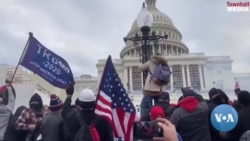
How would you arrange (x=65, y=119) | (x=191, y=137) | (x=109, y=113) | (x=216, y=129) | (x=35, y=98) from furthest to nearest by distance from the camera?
(x=35, y=98)
(x=65, y=119)
(x=216, y=129)
(x=191, y=137)
(x=109, y=113)

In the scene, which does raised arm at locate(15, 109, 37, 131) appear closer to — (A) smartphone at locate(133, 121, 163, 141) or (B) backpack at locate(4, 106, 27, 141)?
(B) backpack at locate(4, 106, 27, 141)

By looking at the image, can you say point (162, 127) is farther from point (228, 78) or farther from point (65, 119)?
point (228, 78)

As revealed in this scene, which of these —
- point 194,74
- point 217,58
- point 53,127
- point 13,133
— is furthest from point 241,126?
point 217,58

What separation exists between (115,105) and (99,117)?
453 millimetres

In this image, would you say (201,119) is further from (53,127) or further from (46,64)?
(46,64)

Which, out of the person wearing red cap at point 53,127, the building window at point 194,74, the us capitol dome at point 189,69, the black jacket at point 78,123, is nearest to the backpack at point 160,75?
the black jacket at point 78,123

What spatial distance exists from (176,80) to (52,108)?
47789mm

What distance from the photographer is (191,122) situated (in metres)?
3.18

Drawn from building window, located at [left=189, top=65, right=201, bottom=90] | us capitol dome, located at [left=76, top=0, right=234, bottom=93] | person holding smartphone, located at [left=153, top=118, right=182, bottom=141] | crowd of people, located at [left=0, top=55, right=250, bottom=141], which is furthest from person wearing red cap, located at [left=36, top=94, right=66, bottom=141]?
building window, located at [left=189, top=65, right=201, bottom=90]

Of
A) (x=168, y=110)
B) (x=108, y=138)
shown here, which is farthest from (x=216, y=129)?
(x=108, y=138)

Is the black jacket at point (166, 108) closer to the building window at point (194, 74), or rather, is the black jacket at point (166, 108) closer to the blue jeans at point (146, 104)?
the blue jeans at point (146, 104)

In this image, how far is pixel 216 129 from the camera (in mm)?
3424

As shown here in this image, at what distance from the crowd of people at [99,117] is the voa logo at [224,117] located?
0.16m

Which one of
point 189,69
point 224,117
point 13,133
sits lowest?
point 13,133
